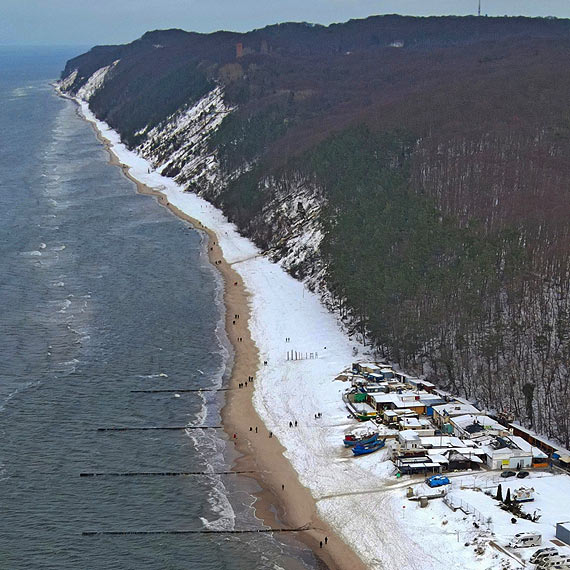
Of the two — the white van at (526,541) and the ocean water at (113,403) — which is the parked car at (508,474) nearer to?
the white van at (526,541)

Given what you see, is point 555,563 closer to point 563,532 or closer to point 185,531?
point 563,532

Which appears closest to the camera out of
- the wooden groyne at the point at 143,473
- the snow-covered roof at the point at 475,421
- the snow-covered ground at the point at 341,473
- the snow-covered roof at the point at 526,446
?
the snow-covered ground at the point at 341,473

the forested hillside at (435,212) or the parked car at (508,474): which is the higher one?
the forested hillside at (435,212)

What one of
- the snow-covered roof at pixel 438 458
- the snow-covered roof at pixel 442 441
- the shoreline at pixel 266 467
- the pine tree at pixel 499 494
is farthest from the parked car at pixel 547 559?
the snow-covered roof at pixel 442 441

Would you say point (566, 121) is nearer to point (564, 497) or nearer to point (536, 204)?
point (536, 204)

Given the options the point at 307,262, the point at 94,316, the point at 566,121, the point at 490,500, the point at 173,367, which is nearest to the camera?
the point at 490,500

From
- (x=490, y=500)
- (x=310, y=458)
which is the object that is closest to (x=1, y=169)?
(x=310, y=458)

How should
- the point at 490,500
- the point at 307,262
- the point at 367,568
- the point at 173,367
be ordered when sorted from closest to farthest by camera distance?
the point at 367,568 < the point at 490,500 < the point at 173,367 < the point at 307,262

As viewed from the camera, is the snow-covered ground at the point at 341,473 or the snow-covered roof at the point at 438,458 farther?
the snow-covered roof at the point at 438,458
